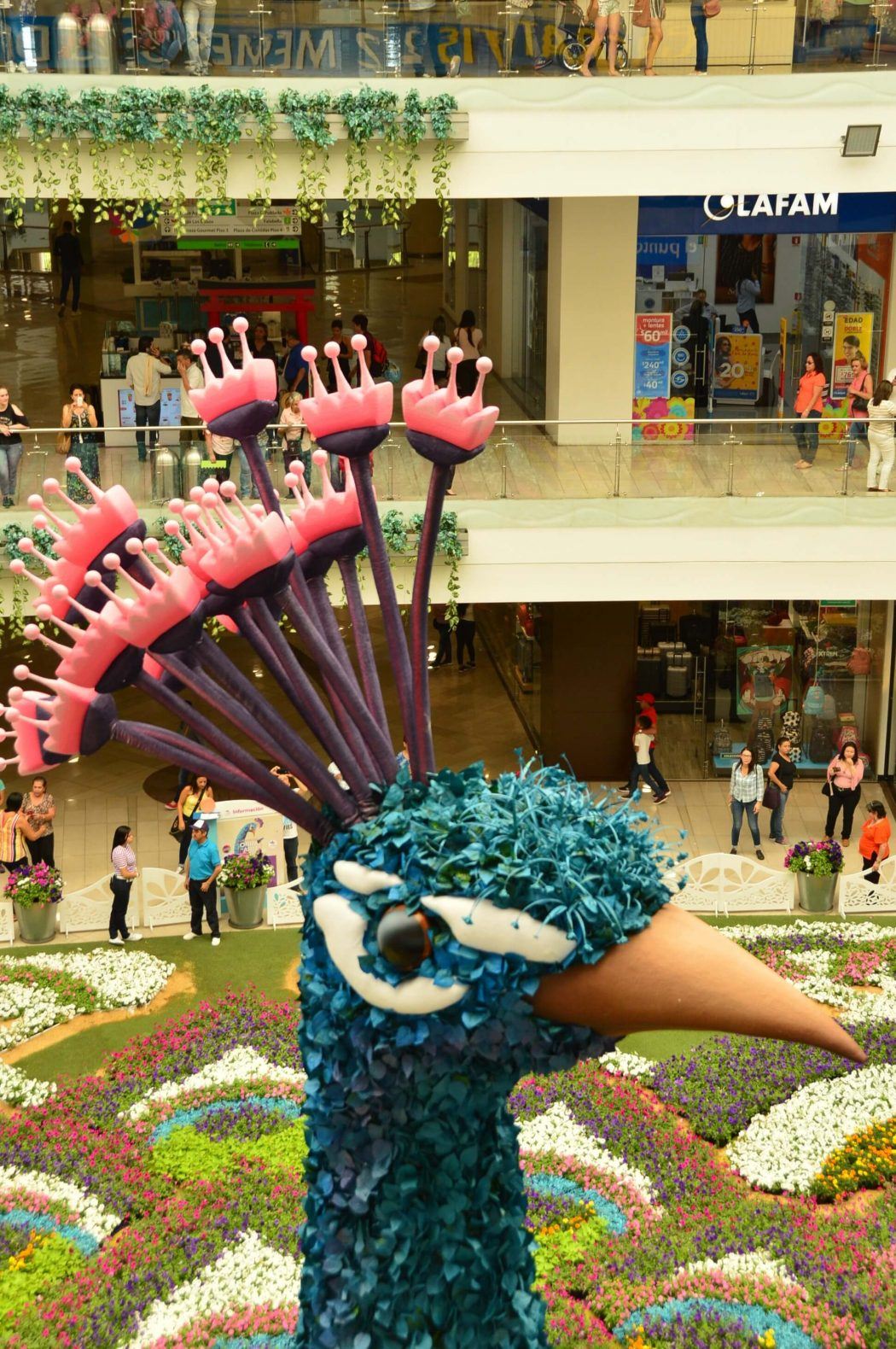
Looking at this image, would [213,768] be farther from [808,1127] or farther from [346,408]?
[808,1127]

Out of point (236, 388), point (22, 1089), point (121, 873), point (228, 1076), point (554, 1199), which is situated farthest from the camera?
point (121, 873)

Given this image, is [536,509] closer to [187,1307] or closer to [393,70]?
[393,70]

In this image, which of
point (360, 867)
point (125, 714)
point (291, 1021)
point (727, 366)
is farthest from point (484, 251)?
point (360, 867)

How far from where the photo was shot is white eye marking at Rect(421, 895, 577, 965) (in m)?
5.59

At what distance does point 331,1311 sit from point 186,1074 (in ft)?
23.4

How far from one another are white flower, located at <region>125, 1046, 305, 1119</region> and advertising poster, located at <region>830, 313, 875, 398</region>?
10.5 meters

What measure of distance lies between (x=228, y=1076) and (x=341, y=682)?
24.5 feet

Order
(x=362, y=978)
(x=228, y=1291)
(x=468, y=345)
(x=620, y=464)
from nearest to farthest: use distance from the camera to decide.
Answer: (x=362, y=978) < (x=228, y=1291) < (x=620, y=464) < (x=468, y=345)

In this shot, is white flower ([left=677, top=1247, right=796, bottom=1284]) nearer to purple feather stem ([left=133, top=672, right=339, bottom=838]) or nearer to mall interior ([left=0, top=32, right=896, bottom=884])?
purple feather stem ([left=133, top=672, right=339, bottom=838])

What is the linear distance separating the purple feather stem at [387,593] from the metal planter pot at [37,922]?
10.2 m

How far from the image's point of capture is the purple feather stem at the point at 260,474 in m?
6.18

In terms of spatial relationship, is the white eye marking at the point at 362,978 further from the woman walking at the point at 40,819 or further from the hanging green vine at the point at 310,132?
the hanging green vine at the point at 310,132

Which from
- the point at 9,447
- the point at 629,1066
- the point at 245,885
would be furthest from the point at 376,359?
the point at 629,1066

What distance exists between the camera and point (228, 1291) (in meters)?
10.1
